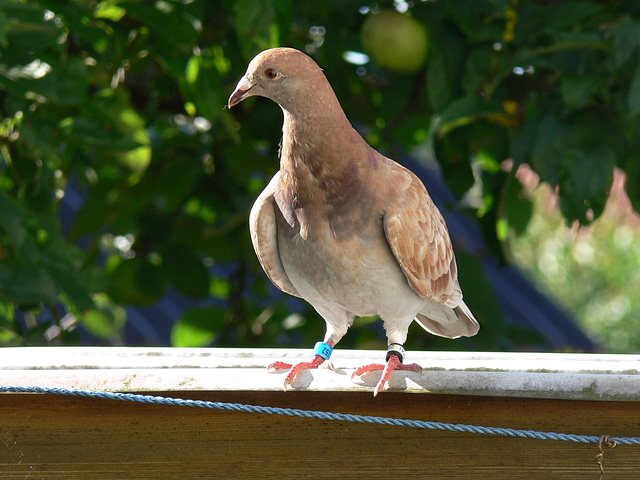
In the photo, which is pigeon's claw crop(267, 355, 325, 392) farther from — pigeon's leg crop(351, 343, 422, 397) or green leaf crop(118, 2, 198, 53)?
green leaf crop(118, 2, 198, 53)

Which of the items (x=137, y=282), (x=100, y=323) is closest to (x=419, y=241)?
(x=137, y=282)

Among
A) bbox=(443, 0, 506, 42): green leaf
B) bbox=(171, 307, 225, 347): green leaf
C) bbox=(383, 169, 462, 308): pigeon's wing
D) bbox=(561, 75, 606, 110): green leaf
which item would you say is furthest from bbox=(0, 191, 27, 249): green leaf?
bbox=(561, 75, 606, 110): green leaf

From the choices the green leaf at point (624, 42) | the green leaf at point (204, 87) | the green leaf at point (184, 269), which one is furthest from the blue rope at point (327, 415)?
the green leaf at point (184, 269)

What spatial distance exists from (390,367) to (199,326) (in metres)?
1.88

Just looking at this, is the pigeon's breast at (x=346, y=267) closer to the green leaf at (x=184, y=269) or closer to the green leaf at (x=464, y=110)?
the green leaf at (x=464, y=110)

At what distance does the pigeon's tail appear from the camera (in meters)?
2.27

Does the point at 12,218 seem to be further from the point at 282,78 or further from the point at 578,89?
the point at 578,89

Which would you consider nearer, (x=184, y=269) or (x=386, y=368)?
(x=386, y=368)

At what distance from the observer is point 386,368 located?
59.1 inches

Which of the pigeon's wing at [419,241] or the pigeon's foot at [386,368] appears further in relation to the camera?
the pigeon's wing at [419,241]

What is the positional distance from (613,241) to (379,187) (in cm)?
835

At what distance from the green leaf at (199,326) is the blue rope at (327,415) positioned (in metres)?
2.01

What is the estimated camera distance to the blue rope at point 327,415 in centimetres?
133

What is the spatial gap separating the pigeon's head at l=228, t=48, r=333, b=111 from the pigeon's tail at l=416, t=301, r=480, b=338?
82 centimetres
